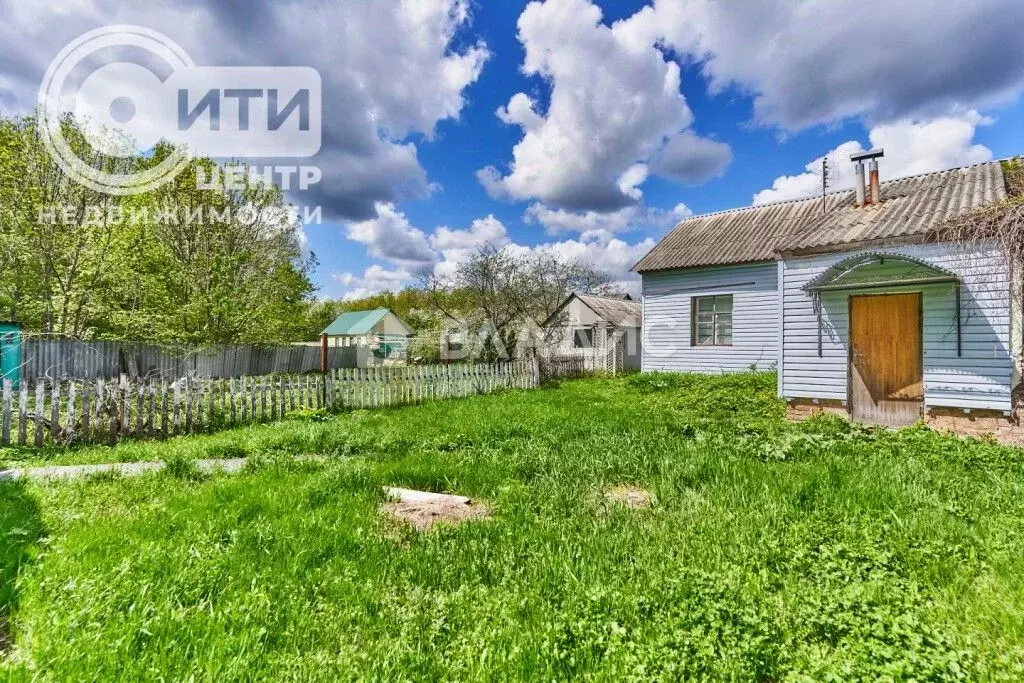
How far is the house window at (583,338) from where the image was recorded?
2158cm

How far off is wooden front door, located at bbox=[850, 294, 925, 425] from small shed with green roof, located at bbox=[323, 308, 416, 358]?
24002mm

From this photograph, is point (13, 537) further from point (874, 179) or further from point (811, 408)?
point (874, 179)

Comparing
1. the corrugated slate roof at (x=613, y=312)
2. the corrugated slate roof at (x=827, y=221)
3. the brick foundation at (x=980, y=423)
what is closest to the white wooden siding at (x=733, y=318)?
the corrugated slate roof at (x=827, y=221)

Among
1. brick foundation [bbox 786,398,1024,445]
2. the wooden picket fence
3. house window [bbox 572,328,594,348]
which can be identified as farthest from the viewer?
house window [bbox 572,328,594,348]

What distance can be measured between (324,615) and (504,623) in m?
0.95

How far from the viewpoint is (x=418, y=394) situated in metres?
10.8

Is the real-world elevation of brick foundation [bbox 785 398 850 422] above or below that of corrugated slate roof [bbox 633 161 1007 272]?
below

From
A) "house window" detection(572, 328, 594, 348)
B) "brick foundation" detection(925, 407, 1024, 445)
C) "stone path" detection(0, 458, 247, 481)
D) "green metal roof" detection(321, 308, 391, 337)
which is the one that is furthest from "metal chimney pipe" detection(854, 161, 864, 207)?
"green metal roof" detection(321, 308, 391, 337)

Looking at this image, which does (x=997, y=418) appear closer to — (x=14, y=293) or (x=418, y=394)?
(x=418, y=394)

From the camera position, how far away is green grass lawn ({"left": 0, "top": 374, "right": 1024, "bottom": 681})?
6.74 feet

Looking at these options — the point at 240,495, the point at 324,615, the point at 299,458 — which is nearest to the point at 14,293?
the point at 299,458

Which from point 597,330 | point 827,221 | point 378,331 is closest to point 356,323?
point 378,331

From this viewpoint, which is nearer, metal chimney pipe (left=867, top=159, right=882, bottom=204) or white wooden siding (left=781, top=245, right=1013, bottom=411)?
white wooden siding (left=781, top=245, right=1013, bottom=411)

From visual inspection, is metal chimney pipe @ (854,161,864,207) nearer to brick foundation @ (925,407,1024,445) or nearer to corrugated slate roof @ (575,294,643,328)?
brick foundation @ (925,407,1024,445)
